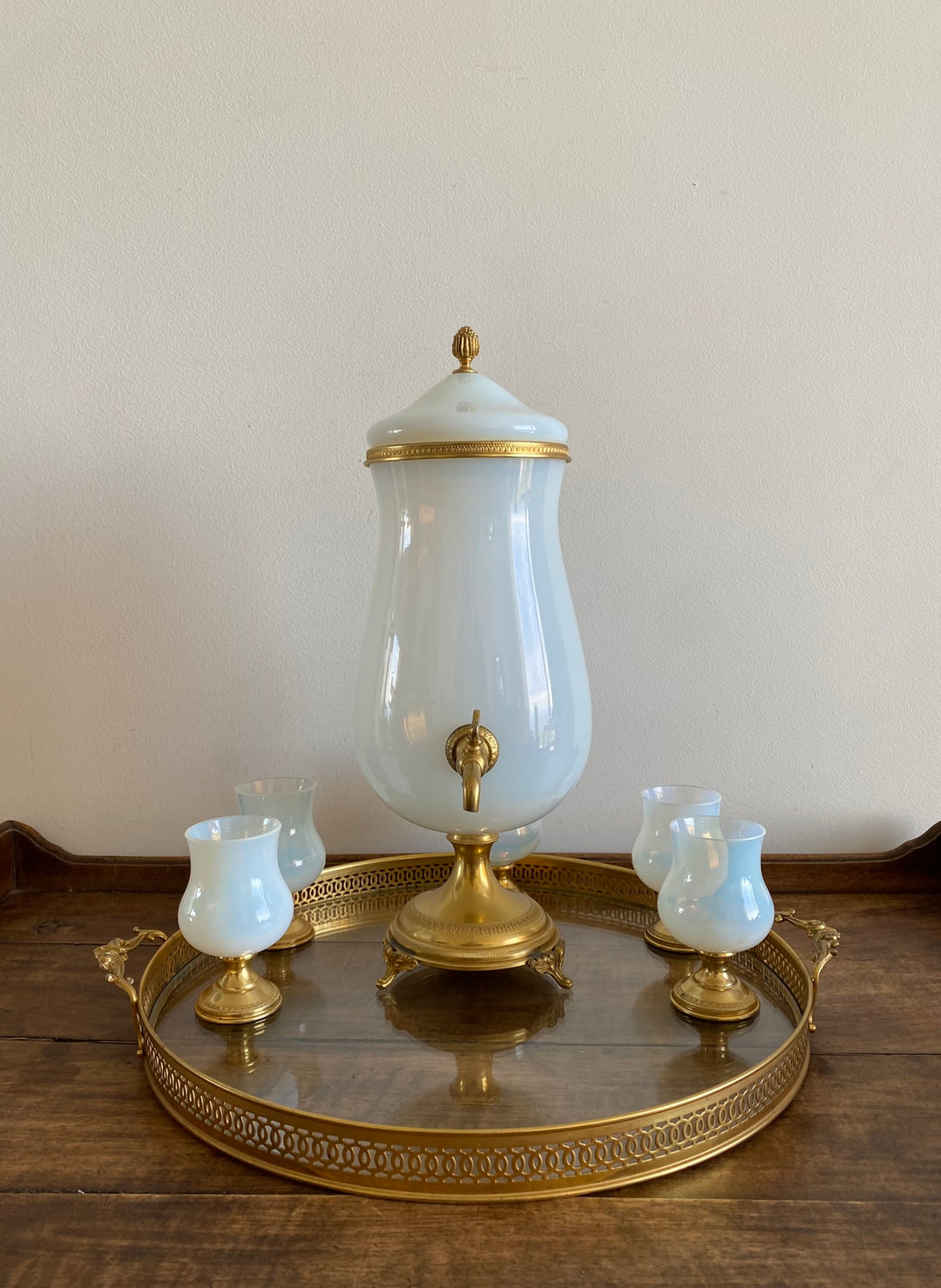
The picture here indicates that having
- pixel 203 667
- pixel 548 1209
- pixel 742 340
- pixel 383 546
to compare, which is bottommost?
pixel 548 1209

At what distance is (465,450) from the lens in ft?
1.99

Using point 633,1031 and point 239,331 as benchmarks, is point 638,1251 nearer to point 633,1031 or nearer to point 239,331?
point 633,1031

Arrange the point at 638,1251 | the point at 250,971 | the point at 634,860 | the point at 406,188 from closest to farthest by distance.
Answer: the point at 638,1251 → the point at 250,971 → the point at 634,860 → the point at 406,188

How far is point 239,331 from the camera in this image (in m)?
0.88

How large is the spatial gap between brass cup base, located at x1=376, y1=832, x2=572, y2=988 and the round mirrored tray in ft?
0.09

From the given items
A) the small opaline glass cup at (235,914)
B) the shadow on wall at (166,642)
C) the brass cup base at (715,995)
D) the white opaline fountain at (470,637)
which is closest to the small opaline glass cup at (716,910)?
the brass cup base at (715,995)

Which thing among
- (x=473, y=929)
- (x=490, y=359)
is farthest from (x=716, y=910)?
(x=490, y=359)

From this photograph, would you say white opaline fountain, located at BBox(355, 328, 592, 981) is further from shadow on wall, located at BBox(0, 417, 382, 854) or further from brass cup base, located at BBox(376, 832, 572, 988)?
shadow on wall, located at BBox(0, 417, 382, 854)

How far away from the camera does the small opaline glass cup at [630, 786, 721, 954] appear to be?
0.74 m

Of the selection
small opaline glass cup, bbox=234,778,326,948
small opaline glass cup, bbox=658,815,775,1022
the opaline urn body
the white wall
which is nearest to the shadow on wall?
the white wall

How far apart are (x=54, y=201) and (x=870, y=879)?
3.36ft

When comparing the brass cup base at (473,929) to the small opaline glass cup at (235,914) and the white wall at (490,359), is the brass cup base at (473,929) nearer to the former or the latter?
the small opaline glass cup at (235,914)

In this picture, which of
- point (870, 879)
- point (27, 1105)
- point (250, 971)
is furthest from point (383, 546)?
point (870, 879)

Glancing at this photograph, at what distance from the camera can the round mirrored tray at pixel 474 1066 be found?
48cm
